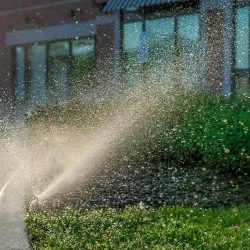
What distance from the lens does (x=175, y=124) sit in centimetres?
1170

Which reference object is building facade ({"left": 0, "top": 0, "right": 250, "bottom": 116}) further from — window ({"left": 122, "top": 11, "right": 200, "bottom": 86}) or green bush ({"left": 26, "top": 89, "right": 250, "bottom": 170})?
green bush ({"left": 26, "top": 89, "right": 250, "bottom": 170})

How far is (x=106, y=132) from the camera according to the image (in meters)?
12.9

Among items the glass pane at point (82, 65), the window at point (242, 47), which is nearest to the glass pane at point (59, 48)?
the glass pane at point (82, 65)

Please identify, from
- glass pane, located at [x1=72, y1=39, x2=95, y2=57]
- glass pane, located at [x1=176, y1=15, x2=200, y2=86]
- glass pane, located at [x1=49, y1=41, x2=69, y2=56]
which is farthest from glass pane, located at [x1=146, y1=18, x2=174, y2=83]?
glass pane, located at [x1=49, y1=41, x2=69, y2=56]

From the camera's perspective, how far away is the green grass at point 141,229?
6.14m

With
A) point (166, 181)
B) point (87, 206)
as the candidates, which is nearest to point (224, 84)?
point (166, 181)

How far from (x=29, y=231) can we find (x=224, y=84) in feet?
43.0

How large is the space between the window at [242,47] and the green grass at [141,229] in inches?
440

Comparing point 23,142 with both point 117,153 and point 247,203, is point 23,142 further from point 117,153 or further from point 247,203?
point 247,203

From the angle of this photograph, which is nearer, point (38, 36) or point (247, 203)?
point (247, 203)

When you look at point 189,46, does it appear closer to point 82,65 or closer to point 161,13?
point 161,13

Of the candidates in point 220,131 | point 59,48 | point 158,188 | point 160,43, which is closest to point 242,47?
point 160,43

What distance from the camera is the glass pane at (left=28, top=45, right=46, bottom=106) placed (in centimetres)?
2825

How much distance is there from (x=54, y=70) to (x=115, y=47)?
5.48 meters
